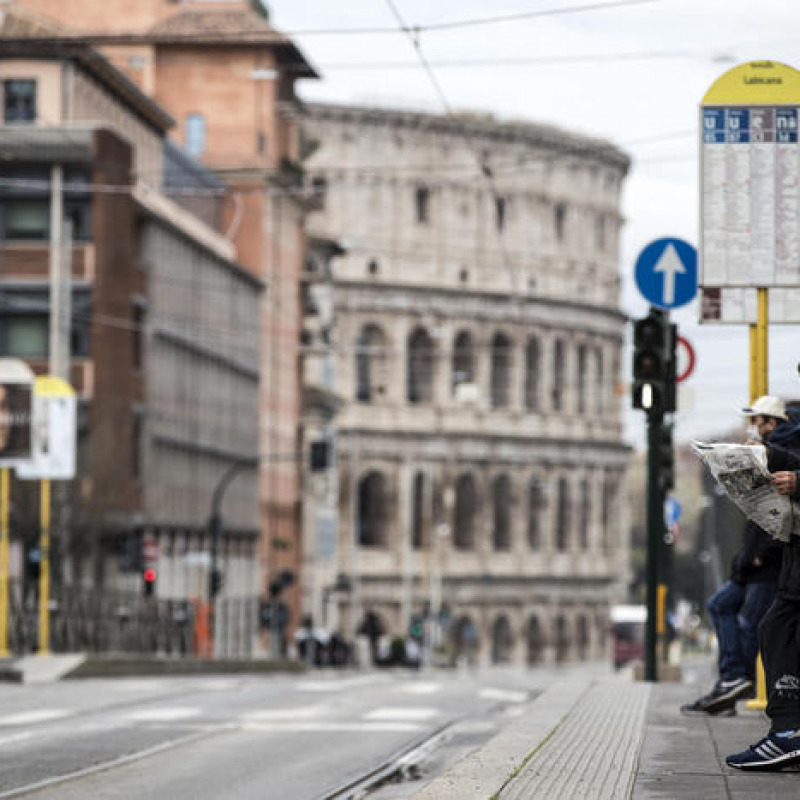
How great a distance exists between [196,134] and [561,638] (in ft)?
160

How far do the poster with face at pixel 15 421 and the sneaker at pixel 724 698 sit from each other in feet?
67.2

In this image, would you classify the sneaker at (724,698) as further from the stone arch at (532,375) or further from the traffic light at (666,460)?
the stone arch at (532,375)

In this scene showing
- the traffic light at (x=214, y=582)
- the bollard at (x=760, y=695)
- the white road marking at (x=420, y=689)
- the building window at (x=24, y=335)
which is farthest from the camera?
the building window at (x=24, y=335)

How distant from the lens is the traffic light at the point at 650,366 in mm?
A: 20516

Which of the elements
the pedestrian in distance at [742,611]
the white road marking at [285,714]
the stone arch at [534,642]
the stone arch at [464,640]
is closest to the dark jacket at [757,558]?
the pedestrian in distance at [742,611]

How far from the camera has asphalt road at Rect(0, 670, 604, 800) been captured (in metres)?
13.8

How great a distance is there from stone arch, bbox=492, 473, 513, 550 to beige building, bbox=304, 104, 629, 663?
0.30 ft

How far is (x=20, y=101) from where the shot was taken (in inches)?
2463

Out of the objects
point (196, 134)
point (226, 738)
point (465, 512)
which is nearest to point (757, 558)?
point (226, 738)

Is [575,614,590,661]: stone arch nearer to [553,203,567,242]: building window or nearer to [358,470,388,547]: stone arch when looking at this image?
[358,470,388,547]: stone arch

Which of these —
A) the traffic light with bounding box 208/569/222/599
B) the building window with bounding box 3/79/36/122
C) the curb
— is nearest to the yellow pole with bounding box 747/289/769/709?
the curb

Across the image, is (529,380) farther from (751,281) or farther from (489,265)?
(751,281)

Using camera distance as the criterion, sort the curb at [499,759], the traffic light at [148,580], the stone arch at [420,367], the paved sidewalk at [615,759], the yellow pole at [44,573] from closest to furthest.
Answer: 1. the paved sidewalk at [615,759]
2. the curb at [499,759]
3. the yellow pole at [44,573]
4. the traffic light at [148,580]
5. the stone arch at [420,367]

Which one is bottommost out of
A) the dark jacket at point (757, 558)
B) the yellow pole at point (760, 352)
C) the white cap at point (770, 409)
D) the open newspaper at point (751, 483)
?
the dark jacket at point (757, 558)
